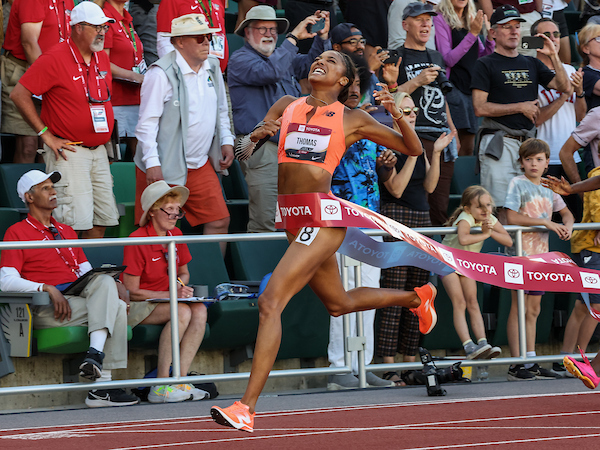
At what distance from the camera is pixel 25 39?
26.0 feet

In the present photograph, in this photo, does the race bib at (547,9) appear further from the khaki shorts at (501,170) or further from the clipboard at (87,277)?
the clipboard at (87,277)

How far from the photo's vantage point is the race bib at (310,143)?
16.6 ft

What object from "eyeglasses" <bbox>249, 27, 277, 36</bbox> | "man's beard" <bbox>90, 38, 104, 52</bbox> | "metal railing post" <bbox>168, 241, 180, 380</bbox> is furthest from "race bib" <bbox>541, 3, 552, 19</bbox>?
"metal railing post" <bbox>168, 241, 180, 380</bbox>

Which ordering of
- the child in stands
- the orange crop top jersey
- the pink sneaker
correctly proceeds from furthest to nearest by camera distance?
the child in stands < the pink sneaker < the orange crop top jersey

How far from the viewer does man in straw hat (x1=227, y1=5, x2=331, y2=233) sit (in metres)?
7.89

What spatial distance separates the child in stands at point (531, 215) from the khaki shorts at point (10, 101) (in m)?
4.30

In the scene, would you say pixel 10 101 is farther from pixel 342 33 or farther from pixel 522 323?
pixel 522 323

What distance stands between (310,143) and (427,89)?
137 inches

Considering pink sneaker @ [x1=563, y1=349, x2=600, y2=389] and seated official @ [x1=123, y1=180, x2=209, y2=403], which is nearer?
pink sneaker @ [x1=563, y1=349, x2=600, y2=389]

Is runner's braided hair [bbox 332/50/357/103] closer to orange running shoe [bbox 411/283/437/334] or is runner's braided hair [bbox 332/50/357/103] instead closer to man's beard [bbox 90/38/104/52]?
orange running shoe [bbox 411/283/437/334]

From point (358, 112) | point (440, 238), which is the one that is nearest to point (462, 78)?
point (440, 238)

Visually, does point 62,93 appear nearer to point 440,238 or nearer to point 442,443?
point 440,238

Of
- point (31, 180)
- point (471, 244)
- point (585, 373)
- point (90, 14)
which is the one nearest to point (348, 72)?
point (585, 373)

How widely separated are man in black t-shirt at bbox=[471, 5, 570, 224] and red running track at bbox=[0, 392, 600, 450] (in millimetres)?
2860
